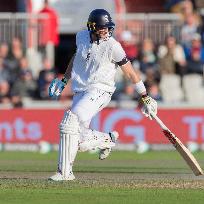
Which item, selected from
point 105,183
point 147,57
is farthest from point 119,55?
point 147,57

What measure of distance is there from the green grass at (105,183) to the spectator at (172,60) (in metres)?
4.60

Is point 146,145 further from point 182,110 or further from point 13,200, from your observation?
point 13,200

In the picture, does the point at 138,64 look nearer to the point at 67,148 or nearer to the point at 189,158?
the point at 189,158

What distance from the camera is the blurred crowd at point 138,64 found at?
65.7 feet

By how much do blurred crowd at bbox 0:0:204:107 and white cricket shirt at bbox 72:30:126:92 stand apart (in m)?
8.21

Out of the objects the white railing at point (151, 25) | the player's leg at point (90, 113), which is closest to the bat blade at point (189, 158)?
the player's leg at point (90, 113)

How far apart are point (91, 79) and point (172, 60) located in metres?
8.77

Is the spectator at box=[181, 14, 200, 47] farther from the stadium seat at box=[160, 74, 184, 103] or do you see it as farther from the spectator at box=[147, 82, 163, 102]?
the spectator at box=[147, 82, 163, 102]

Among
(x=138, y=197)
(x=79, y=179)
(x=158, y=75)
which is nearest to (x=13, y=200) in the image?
(x=138, y=197)

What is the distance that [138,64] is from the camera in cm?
2030

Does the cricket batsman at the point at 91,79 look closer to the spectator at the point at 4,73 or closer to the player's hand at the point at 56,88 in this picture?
the player's hand at the point at 56,88

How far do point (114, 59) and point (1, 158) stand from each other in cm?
526

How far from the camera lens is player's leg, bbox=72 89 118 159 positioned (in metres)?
11.2

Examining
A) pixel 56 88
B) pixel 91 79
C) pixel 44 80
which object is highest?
pixel 91 79
